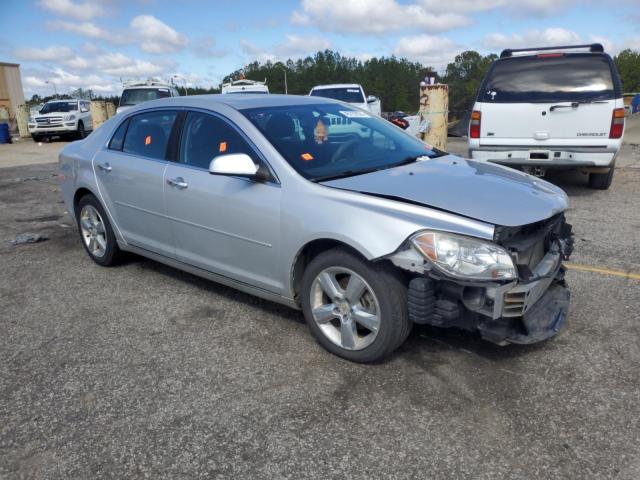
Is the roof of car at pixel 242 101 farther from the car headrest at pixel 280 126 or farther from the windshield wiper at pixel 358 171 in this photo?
the windshield wiper at pixel 358 171

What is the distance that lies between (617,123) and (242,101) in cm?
549

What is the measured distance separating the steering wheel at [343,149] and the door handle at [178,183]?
3.63 ft

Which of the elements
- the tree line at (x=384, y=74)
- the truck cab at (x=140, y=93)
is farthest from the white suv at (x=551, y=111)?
the tree line at (x=384, y=74)

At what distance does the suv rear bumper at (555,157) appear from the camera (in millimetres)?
7336

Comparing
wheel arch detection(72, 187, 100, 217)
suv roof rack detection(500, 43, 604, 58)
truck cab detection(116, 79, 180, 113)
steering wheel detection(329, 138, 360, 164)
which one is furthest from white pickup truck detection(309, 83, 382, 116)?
steering wheel detection(329, 138, 360, 164)

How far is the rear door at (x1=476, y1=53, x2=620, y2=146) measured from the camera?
7.24 m

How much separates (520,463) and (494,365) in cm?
85

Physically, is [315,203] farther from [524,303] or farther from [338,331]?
[524,303]

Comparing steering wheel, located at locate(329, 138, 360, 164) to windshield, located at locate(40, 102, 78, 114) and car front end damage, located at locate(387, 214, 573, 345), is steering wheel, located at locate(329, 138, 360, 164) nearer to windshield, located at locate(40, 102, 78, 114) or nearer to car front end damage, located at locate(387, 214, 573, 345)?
car front end damage, located at locate(387, 214, 573, 345)

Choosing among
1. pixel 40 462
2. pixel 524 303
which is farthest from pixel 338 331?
pixel 40 462

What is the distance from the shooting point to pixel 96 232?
5.21m

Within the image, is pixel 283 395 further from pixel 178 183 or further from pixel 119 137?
pixel 119 137

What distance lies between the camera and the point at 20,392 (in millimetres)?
3107

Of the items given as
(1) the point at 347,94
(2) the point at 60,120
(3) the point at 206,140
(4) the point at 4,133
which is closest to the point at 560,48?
(3) the point at 206,140
